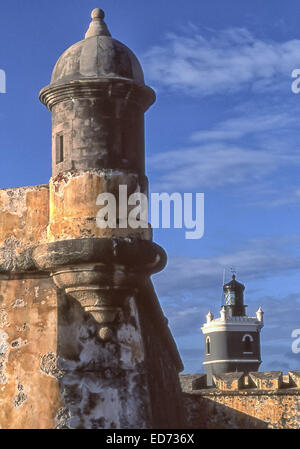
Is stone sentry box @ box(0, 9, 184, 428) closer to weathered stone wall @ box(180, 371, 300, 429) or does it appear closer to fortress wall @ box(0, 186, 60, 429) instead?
fortress wall @ box(0, 186, 60, 429)

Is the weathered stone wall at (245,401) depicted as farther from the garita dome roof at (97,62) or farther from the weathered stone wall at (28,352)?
the garita dome roof at (97,62)

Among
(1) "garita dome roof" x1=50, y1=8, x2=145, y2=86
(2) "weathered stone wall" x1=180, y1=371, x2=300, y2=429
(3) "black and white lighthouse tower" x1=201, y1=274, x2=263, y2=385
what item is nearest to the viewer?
(1) "garita dome roof" x1=50, y1=8, x2=145, y2=86

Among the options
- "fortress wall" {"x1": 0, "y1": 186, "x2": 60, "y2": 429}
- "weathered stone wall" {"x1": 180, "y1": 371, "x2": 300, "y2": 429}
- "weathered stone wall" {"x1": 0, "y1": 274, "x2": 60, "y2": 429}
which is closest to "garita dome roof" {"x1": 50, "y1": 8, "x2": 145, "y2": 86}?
"fortress wall" {"x1": 0, "y1": 186, "x2": 60, "y2": 429}

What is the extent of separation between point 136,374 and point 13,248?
1822 mm

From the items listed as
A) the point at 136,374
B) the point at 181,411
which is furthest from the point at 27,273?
the point at 181,411

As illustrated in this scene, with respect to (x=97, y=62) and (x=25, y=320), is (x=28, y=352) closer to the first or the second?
(x=25, y=320)

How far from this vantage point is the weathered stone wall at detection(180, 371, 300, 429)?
12.2 meters

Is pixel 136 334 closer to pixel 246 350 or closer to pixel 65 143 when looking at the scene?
pixel 65 143

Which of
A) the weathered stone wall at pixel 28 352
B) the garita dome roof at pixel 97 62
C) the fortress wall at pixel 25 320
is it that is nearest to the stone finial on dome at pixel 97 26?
the garita dome roof at pixel 97 62

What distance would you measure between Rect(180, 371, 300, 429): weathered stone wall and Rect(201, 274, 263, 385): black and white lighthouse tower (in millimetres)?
34535

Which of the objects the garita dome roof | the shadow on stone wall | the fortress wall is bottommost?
the shadow on stone wall

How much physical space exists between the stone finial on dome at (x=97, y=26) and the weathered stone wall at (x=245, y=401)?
5252 millimetres

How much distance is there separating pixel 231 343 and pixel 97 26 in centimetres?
4323
